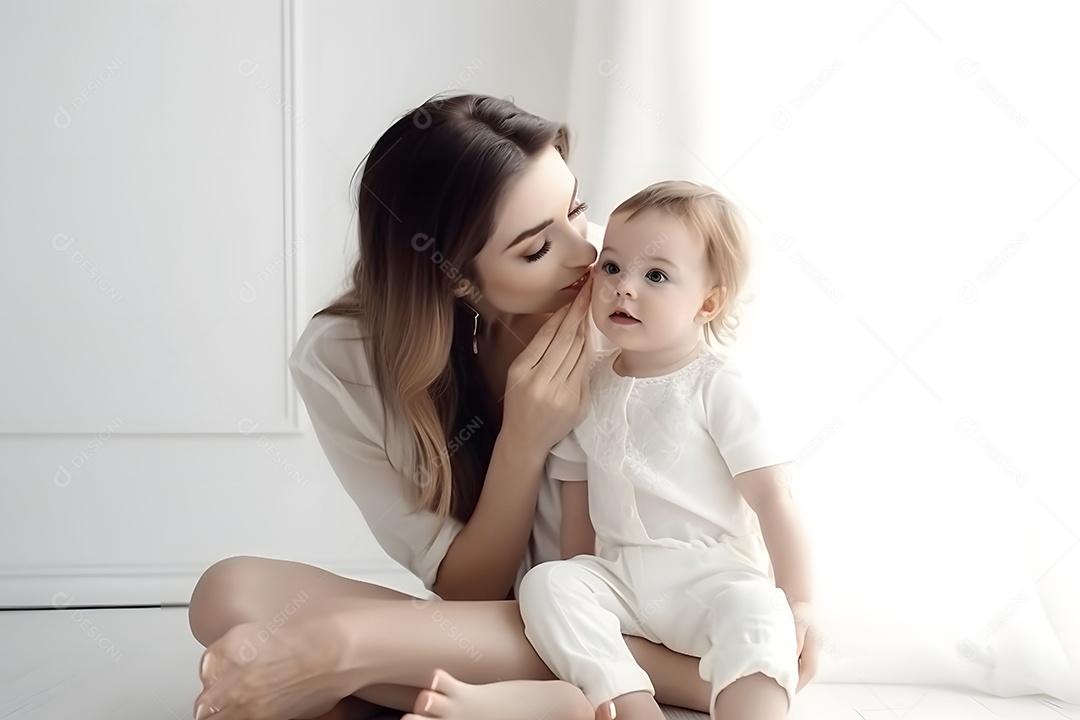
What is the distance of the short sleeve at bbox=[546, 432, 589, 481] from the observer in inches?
57.9

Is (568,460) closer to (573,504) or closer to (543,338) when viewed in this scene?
(573,504)

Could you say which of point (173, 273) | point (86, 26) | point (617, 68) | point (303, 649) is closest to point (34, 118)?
point (86, 26)

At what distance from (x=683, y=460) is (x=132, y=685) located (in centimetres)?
105

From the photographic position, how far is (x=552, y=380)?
1.43 meters

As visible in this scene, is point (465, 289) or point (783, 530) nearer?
point (783, 530)

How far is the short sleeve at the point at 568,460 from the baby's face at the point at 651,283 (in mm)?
193

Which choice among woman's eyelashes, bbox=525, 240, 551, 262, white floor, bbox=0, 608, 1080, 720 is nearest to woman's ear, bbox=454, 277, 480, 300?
woman's eyelashes, bbox=525, 240, 551, 262

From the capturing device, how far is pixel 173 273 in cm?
233

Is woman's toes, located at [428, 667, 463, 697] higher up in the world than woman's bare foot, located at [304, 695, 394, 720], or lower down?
higher up

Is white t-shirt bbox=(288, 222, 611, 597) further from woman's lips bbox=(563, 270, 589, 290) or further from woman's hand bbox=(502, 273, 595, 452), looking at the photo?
woman's lips bbox=(563, 270, 589, 290)

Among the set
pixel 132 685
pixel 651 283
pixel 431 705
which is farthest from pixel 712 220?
pixel 132 685

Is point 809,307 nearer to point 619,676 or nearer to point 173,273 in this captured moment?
point 619,676

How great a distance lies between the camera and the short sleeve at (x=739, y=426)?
51.6 inches

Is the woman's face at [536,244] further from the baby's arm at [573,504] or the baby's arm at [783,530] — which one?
the baby's arm at [783,530]
